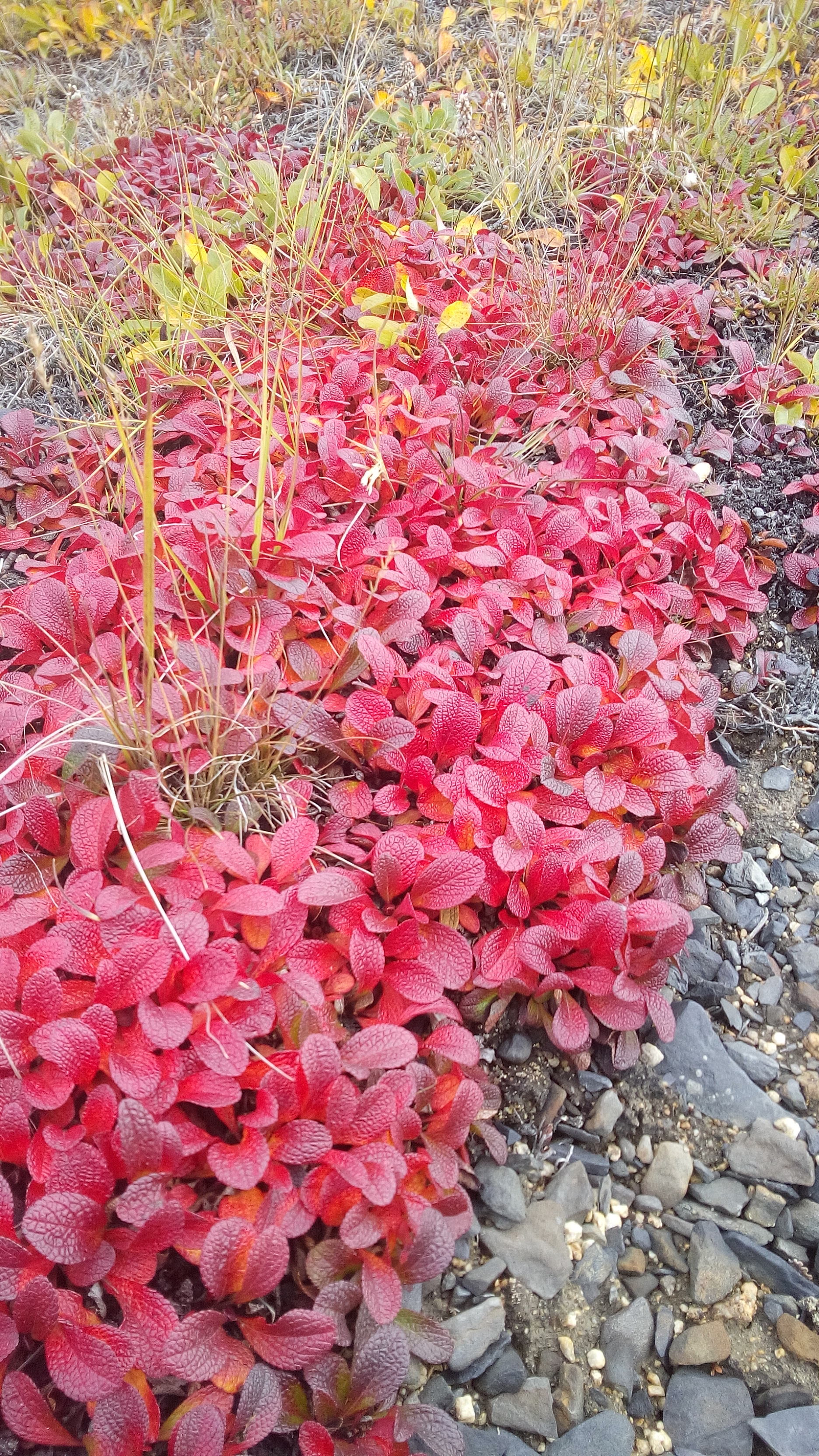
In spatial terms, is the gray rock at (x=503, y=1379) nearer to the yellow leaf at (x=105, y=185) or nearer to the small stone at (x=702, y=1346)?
the small stone at (x=702, y=1346)

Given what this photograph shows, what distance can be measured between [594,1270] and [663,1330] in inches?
4.4

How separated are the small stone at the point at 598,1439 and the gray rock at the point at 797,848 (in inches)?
40.5

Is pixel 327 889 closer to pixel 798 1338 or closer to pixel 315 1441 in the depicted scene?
pixel 315 1441

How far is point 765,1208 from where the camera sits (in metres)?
1.32

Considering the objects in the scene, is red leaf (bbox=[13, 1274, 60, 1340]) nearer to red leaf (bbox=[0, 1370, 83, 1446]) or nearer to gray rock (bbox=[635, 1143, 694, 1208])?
red leaf (bbox=[0, 1370, 83, 1446])

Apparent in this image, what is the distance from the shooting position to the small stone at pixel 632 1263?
50.1 inches

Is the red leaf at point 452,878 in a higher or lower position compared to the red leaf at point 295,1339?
higher

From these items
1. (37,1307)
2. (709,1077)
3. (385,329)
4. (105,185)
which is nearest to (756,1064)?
(709,1077)

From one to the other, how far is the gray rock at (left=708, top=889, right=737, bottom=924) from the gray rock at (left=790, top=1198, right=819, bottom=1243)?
485 mm

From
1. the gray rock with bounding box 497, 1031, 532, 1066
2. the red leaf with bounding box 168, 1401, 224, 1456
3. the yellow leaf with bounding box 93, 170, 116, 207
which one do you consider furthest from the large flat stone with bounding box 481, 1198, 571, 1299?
the yellow leaf with bounding box 93, 170, 116, 207

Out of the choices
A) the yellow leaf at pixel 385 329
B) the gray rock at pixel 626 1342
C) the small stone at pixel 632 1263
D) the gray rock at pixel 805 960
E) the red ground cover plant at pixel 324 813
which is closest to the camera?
the red ground cover plant at pixel 324 813

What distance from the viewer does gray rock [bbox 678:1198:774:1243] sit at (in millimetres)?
1294

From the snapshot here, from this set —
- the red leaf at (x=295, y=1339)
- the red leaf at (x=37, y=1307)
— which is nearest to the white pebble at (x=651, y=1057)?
the red leaf at (x=295, y=1339)

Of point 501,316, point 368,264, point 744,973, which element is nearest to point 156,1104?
point 744,973
